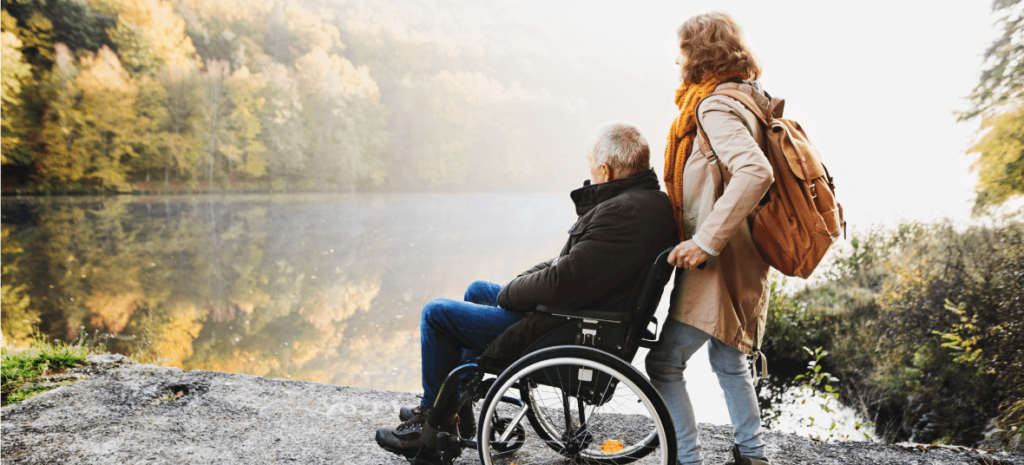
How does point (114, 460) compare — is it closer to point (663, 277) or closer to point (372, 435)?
point (372, 435)

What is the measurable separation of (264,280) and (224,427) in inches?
525

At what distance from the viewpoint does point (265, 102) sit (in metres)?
33.9

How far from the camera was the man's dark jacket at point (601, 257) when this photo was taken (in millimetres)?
1352

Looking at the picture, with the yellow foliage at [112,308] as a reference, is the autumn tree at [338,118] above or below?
above

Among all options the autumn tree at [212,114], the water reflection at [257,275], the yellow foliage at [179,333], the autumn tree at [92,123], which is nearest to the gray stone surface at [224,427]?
the water reflection at [257,275]

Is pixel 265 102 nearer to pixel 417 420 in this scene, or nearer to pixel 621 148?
pixel 417 420

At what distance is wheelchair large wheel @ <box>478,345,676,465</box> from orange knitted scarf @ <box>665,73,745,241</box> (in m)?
0.44

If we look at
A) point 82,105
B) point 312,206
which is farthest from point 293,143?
point 82,105

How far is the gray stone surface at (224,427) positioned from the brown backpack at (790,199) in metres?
0.94

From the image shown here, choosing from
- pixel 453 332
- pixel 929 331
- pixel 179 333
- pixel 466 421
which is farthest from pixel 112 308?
pixel 929 331

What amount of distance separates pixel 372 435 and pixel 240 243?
1861 cm

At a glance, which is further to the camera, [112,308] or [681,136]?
[112,308]

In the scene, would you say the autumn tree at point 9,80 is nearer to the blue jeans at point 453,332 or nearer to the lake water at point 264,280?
the lake water at point 264,280

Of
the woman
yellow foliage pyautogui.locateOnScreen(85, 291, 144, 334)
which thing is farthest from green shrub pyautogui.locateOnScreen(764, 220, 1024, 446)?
yellow foliage pyautogui.locateOnScreen(85, 291, 144, 334)
